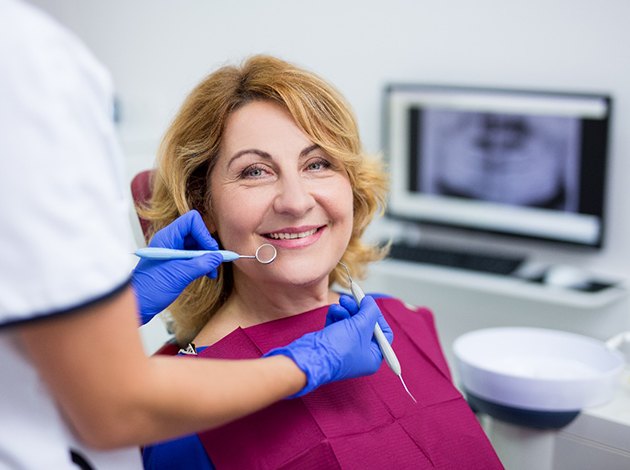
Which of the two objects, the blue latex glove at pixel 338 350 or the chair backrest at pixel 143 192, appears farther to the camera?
the chair backrest at pixel 143 192

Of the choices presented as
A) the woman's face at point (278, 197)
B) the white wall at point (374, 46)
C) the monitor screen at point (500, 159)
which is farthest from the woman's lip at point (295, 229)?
the monitor screen at point (500, 159)

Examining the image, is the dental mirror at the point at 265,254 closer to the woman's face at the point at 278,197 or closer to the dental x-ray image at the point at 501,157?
the woman's face at the point at 278,197

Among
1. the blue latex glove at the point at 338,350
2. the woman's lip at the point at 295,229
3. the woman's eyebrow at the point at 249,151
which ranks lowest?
the blue latex glove at the point at 338,350

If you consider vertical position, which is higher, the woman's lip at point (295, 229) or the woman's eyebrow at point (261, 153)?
the woman's eyebrow at point (261, 153)

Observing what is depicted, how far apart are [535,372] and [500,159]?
117 centimetres

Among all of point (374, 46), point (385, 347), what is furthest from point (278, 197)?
point (374, 46)

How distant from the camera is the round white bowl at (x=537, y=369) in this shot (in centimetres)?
150

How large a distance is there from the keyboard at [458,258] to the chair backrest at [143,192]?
1.40 meters

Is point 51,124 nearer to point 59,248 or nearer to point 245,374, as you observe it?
point 59,248

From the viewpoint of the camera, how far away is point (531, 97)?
2.57m

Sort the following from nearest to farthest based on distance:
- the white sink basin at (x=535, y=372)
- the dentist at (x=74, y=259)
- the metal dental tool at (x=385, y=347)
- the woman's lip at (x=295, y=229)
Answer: the dentist at (x=74, y=259) → the metal dental tool at (x=385, y=347) → the woman's lip at (x=295, y=229) → the white sink basin at (x=535, y=372)

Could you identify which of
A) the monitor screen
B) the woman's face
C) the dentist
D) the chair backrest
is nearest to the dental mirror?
the woman's face

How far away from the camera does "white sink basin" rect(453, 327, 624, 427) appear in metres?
1.50

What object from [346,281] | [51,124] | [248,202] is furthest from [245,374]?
[346,281]
